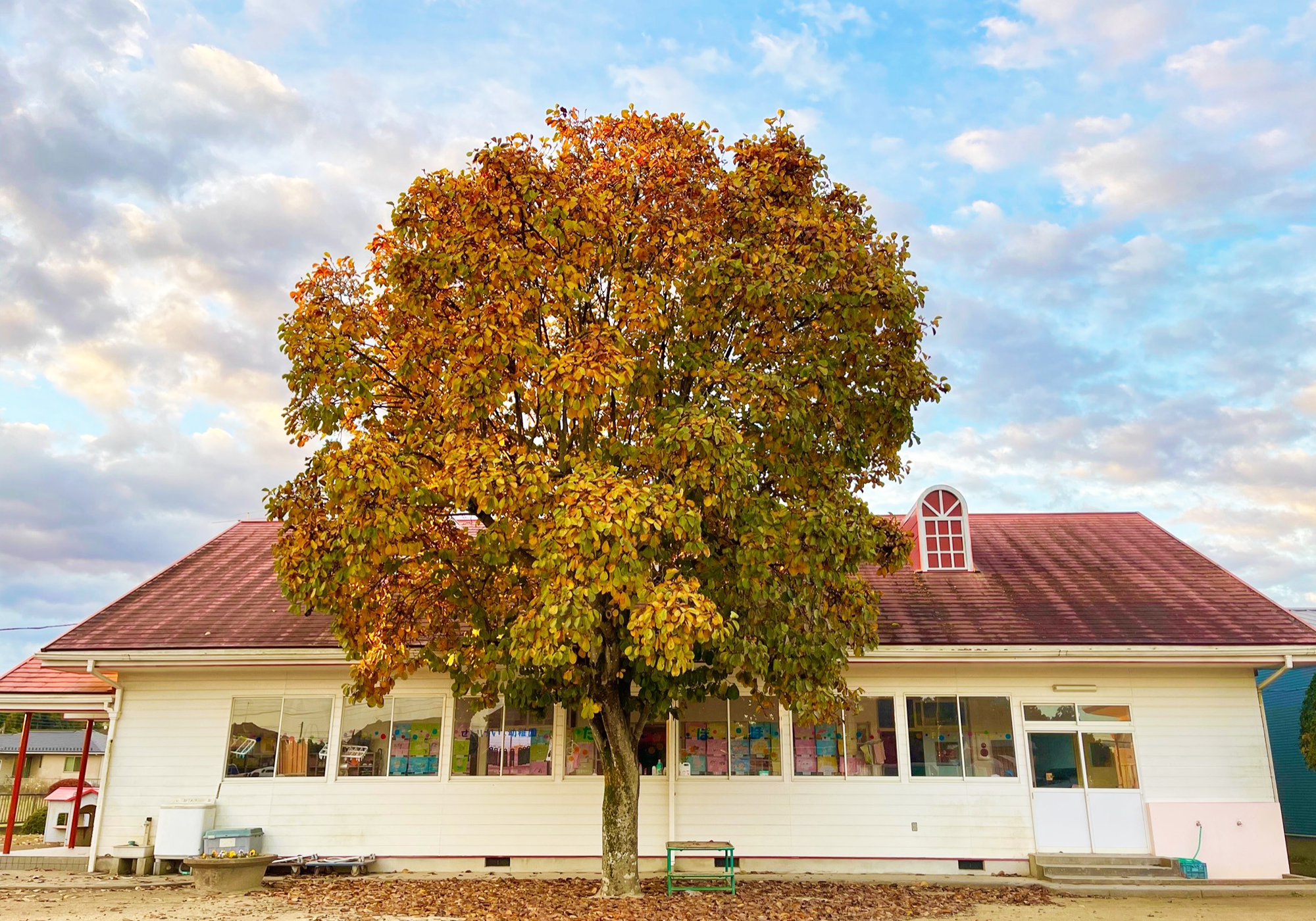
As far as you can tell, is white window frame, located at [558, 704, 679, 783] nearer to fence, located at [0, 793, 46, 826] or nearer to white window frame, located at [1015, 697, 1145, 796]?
white window frame, located at [1015, 697, 1145, 796]

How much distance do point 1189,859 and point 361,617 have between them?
39.3ft

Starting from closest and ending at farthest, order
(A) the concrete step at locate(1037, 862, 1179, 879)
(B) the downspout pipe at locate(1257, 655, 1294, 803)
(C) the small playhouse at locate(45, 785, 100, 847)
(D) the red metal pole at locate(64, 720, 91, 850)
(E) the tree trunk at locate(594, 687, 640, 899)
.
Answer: (E) the tree trunk at locate(594, 687, 640, 899) → (A) the concrete step at locate(1037, 862, 1179, 879) → (B) the downspout pipe at locate(1257, 655, 1294, 803) → (D) the red metal pole at locate(64, 720, 91, 850) → (C) the small playhouse at locate(45, 785, 100, 847)

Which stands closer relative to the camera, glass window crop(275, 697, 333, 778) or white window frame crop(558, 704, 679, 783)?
white window frame crop(558, 704, 679, 783)

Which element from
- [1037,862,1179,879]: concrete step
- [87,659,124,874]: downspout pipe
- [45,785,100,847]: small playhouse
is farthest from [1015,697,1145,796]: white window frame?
[45,785,100,847]: small playhouse

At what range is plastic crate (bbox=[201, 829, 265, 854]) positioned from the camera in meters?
13.4

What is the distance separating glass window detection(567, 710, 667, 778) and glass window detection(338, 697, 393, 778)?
290 cm

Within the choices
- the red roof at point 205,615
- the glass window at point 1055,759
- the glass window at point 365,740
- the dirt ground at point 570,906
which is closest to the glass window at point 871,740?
the dirt ground at point 570,906

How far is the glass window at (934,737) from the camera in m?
13.8

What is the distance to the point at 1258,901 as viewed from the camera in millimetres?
11992

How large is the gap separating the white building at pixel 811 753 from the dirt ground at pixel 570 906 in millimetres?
1268

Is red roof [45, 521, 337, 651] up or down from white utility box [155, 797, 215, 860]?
up

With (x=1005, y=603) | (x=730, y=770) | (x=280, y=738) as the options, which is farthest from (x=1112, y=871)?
(x=280, y=738)

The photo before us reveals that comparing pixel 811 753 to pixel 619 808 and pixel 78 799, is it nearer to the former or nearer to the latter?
pixel 619 808

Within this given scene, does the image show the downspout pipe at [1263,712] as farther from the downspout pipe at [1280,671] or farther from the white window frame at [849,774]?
the white window frame at [849,774]
